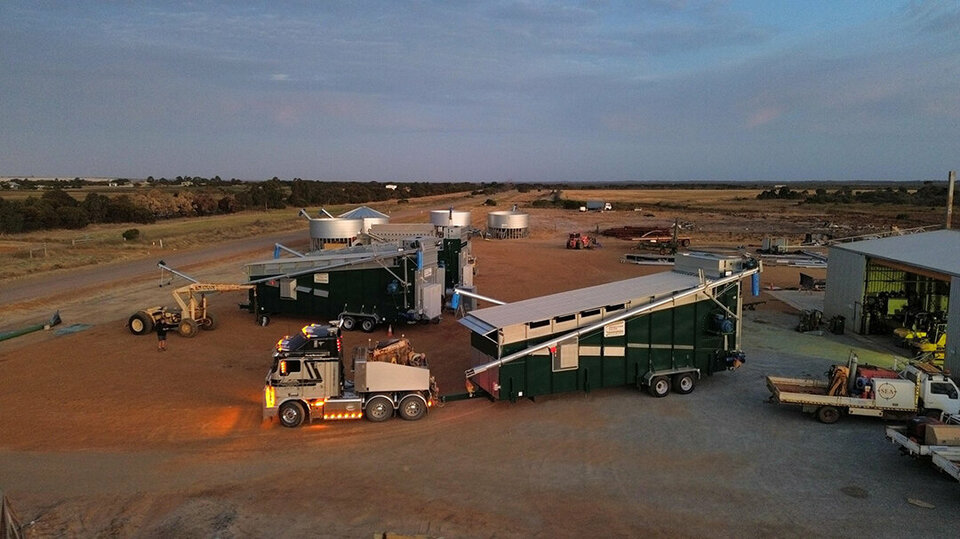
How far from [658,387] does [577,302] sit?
9.68 feet

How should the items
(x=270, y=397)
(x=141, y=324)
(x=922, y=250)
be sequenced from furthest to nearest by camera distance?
(x=141, y=324) < (x=922, y=250) < (x=270, y=397)

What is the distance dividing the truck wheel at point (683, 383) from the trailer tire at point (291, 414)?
366 inches

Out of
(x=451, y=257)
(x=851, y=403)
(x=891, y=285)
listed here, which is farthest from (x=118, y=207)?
(x=851, y=403)

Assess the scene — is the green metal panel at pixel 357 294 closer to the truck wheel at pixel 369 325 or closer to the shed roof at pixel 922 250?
the truck wheel at pixel 369 325

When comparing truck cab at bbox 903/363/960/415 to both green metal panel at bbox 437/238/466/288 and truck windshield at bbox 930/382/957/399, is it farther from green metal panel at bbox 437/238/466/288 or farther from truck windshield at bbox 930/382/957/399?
green metal panel at bbox 437/238/466/288

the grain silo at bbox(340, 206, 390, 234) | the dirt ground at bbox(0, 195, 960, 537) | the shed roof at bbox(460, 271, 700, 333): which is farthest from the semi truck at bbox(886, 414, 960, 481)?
the grain silo at bbox(340, 206, 390, 234)

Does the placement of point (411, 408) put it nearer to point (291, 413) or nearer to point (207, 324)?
point (291, 413)

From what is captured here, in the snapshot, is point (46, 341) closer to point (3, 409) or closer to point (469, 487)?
point (3, 409)

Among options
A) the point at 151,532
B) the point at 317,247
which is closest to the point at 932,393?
the point at 151,532

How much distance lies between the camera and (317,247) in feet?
155

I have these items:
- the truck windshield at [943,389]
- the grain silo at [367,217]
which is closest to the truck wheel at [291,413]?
the truck windshield at [943,389]

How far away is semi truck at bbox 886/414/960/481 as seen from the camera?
35.6 feet

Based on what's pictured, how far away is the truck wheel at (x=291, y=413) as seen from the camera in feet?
44.9

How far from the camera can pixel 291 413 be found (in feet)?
45.0
